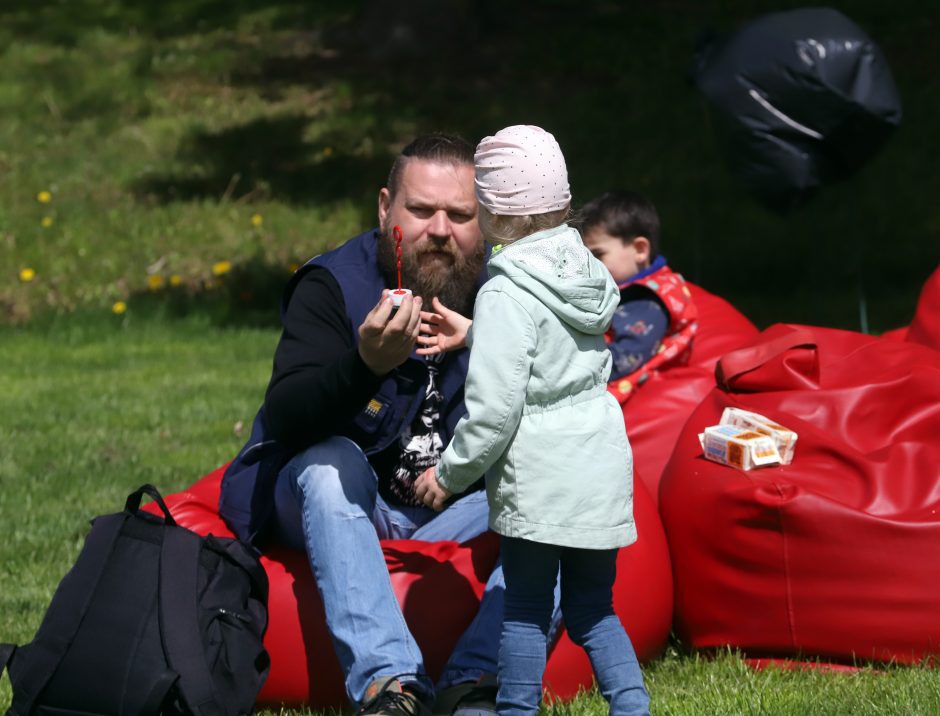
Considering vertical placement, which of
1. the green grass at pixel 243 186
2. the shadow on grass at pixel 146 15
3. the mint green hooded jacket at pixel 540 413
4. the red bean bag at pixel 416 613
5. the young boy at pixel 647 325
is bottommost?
the green grass at pixel 243 186

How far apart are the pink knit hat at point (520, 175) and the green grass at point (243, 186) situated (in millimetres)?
2244

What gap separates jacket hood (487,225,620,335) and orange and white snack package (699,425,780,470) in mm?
949

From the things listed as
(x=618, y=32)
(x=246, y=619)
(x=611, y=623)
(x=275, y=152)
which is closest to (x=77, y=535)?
(x=246, y=619)

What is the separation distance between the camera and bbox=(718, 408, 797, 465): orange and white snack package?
404 cm

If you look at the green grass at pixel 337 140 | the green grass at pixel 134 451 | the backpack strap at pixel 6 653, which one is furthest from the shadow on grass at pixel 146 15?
the backpack strap at pixel 6 653

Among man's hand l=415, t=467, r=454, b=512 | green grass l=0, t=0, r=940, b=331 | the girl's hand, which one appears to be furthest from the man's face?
green grass l=0, t=0, r=940, b=331

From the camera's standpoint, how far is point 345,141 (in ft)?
38.9

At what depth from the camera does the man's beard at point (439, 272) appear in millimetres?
3889

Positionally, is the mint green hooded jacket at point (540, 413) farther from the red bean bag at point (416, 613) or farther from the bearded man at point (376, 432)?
the red bean bag at point (416, 613)

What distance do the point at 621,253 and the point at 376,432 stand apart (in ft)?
5.71

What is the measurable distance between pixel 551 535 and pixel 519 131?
91 centimetres

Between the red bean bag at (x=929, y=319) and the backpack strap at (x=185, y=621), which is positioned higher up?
the red bean bag at (x=929, y=319)

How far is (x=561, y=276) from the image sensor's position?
3127 millimetres

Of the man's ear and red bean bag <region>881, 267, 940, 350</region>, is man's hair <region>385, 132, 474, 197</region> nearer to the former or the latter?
the man's ear
